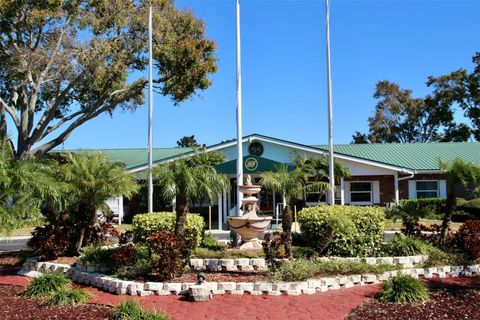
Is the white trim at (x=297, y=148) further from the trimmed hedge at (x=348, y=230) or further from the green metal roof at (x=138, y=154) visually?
the trimmed hedge at (x=348, y=230)

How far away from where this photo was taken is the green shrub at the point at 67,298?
8.83 meters

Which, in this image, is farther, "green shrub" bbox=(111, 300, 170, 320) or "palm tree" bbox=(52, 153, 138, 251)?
"palm tree" bbox=(52, 153, 138, 251)

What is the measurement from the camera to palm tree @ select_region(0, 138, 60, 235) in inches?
387

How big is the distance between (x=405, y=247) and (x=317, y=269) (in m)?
2.91

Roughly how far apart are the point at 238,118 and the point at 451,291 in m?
7.56

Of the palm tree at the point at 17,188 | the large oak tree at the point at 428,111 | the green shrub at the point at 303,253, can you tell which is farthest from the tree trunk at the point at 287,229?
the large oak tree at the point at 428,111

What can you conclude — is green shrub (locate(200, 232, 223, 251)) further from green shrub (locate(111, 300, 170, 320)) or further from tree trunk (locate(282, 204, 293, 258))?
green shrub (locate(111, 300, 170, 320))

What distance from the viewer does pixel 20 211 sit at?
10086 mm

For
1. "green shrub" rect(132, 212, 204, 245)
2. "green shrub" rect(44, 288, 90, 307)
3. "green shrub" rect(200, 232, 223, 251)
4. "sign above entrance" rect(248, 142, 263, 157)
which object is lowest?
"green shrub" rect(44, 288, 90, 307)

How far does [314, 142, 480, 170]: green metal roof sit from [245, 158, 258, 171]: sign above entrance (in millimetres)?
6305

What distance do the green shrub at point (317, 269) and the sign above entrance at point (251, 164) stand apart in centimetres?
1412

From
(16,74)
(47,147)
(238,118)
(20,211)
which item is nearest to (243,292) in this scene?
(20,211)

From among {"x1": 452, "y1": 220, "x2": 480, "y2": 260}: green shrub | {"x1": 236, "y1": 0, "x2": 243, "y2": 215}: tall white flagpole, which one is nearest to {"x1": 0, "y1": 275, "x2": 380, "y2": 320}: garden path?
{"x1": 452, "y1": 220, "x2": 480, "y2": 260}: green shrub

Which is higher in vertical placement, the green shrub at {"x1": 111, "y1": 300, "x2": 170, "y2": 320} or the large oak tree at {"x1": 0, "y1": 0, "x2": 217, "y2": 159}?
the large oak tree at {"x1": 0, "y1": 0, "x2": 217, "y2": 159}
